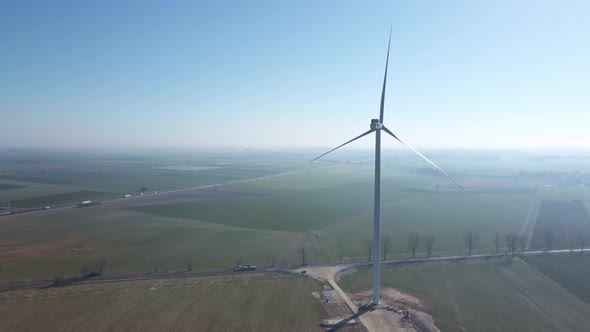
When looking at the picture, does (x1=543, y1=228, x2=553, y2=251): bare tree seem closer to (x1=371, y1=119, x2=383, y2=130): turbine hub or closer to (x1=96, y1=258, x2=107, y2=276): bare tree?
(x1=371, y1=119, x2=383, y2=130): turbine hub

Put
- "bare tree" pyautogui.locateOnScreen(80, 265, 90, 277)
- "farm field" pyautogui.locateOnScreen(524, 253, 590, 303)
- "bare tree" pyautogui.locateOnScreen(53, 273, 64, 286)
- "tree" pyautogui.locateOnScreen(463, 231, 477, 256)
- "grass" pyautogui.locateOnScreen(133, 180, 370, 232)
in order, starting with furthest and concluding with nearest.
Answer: "grass" pyautogui.locateOnScreen(133, 180, 370, 232) < "tree" pyautogui.locateOnScreen(463, 231, 477, 256) < "bare tree" pyautogui.locateOnScreen(80, 265, 90, 277) < "bare tree" pyautogui.locateOnScreen(53, 273, 64, 286) < "farm field" pyautogui.locateOnScreen(524, 253, 590, 303)

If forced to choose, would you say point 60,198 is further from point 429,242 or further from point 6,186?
point 429,242

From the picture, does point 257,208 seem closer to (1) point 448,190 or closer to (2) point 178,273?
(2) point 178,273

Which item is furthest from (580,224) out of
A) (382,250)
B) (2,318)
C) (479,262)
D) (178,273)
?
(2,318)

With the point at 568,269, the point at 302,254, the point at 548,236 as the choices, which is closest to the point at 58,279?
the point at 302,254

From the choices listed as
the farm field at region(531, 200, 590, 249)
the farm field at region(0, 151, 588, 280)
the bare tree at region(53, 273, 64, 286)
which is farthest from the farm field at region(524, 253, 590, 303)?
the bare tree at region(53, 273, 64, 286)

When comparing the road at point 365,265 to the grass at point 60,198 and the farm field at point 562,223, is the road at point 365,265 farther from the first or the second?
the grass at point 60,198

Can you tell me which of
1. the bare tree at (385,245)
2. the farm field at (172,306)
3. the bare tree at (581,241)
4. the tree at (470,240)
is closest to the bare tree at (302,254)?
the farm field at (172,306)
